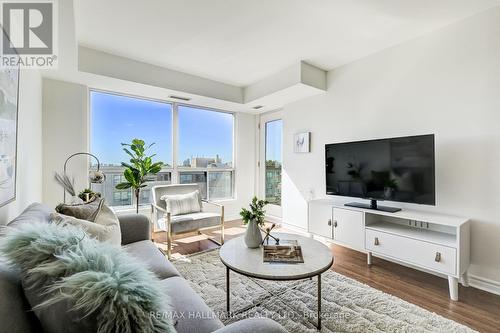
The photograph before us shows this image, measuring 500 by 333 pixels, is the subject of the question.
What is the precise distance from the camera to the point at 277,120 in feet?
15.1

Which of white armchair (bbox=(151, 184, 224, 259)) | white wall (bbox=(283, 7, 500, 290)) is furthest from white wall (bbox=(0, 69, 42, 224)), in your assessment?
white wall (bbox=(283, 7, 500, 290))

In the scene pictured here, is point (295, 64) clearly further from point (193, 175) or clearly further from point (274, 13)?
point (193, 175)

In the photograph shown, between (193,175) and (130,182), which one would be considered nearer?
(130,182)

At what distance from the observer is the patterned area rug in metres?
1.64

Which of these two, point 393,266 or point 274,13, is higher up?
point 274,13

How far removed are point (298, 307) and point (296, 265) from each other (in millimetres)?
466

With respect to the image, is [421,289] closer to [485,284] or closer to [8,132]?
[485,284]

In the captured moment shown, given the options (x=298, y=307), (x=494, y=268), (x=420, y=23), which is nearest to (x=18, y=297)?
(x=298, y=307)

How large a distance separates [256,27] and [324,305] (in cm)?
262

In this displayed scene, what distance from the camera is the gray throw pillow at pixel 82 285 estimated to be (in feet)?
2.05

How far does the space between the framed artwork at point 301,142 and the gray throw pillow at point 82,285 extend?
3289 mm

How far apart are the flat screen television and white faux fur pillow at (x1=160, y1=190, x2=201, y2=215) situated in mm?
1869

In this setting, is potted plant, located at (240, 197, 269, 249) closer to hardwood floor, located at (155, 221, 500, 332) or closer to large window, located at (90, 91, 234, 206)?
hardwood floor, located at (155, 221, 500, 332)

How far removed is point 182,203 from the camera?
3295mm
